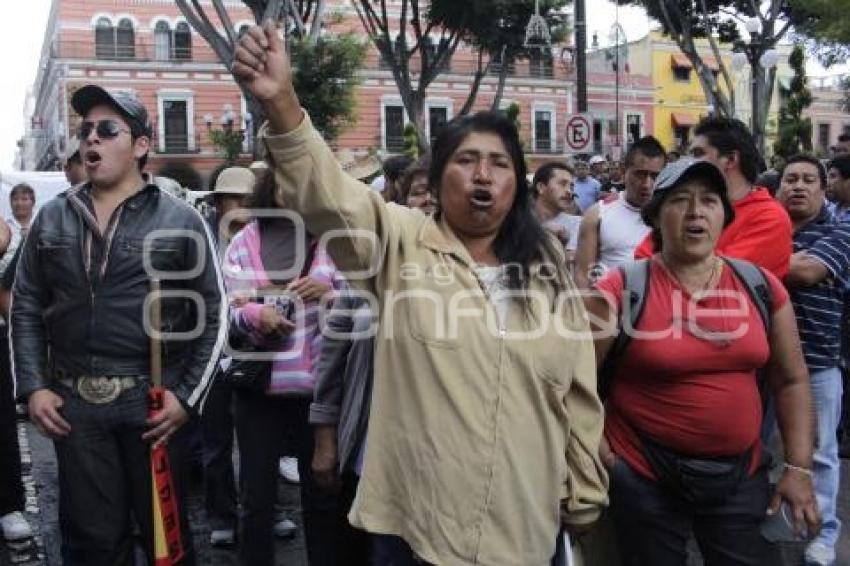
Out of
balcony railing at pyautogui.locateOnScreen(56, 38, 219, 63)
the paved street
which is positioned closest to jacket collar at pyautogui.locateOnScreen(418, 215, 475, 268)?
the paved street

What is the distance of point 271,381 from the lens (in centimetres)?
370

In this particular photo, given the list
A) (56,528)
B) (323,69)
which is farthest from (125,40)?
(56,528)

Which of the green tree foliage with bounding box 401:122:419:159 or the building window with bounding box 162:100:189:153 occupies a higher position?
the building window with bounding box 162:100:189:153

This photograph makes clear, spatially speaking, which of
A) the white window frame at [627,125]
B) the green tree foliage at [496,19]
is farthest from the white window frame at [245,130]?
the white window frame at [627,125]

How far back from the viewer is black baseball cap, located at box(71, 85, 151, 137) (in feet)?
10.6

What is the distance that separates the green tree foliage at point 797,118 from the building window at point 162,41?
87.3 feet

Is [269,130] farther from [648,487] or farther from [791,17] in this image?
[791,17]

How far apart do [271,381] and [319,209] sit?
1679mm

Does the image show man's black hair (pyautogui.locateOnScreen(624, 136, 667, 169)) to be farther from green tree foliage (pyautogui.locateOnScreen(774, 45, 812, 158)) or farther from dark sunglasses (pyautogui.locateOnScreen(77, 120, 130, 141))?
green tree foliage (pyautogui.locateOnScreen(774, 45, 812, 158))

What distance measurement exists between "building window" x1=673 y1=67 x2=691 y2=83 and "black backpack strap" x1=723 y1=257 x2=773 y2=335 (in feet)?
184

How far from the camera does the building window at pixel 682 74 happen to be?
5566 centimetres

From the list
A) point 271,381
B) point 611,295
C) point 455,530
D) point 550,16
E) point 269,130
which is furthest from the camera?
point 550,16

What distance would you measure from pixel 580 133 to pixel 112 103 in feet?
38.1

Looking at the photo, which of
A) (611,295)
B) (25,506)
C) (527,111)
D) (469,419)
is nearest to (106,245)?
(469,419)
